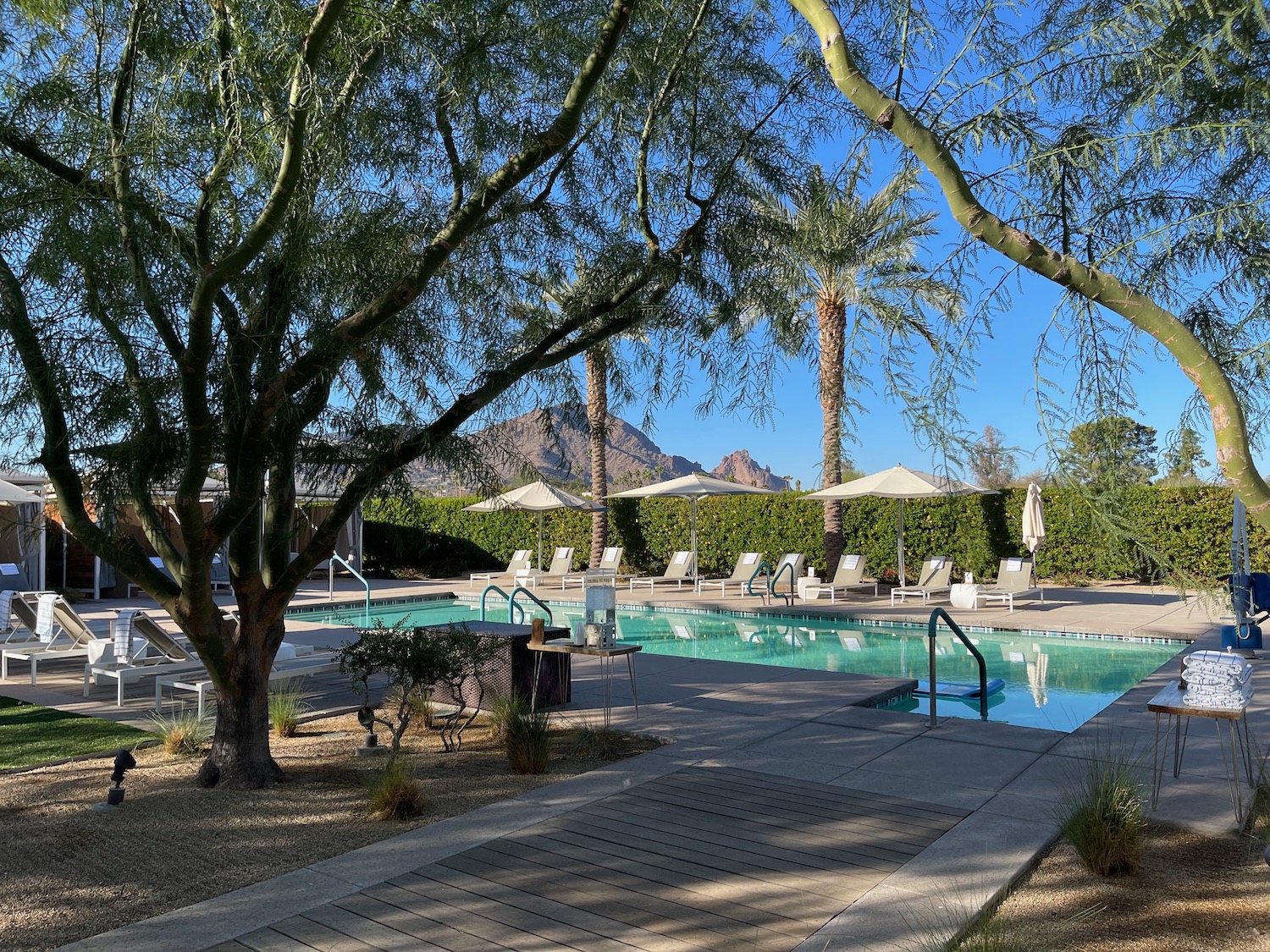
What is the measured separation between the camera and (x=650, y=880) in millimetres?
4430

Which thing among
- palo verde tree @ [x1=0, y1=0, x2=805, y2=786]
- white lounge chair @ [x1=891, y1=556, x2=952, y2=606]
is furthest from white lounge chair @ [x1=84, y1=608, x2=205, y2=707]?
white lounge chair @ [x1=891, y1=556, x2=952, y2=606]

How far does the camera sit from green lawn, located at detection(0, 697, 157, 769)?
7145 millimetres

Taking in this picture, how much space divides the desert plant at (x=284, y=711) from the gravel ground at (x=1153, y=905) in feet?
17.9

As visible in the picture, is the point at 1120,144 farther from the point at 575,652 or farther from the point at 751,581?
the point at 751,581

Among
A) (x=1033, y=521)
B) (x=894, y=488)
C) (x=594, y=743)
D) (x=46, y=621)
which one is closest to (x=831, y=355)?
(x=894, y=488)

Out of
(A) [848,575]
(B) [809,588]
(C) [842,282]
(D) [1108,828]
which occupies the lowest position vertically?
(D) [1108,828]

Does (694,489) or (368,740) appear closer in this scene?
(368,740)

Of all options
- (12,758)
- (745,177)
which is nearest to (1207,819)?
(745,177)

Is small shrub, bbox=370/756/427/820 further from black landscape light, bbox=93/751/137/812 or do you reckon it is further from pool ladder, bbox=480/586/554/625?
pool ladder, bbox=480/586/554/625

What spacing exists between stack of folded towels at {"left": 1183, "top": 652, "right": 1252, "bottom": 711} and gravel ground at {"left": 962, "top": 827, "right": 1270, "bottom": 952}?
0.68 m

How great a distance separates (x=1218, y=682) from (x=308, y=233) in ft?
17.4

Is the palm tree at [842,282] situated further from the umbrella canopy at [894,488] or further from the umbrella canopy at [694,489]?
the umbrella canopy at [694,489]

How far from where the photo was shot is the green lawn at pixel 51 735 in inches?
281

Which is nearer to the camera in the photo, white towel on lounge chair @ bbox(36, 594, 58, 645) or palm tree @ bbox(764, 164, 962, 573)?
palm tree @ bbox(764, 164, 962, 573)
